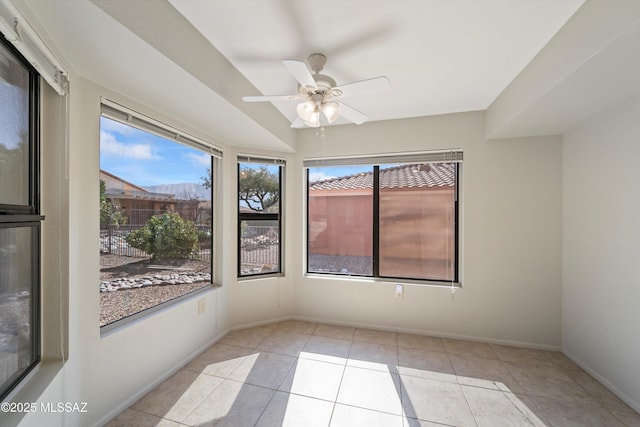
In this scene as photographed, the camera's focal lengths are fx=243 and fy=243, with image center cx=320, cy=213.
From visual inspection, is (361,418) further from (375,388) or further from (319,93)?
(319,93)

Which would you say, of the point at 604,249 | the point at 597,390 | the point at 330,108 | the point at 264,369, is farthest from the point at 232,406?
the point at 604,249

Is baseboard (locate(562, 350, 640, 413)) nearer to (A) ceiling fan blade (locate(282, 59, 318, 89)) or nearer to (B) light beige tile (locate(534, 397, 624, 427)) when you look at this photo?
(B) light beige tile (locate(534, 397, 624, 427))

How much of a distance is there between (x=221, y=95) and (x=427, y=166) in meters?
2.30

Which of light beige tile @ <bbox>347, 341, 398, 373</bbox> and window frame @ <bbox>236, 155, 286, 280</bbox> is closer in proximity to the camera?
light beige tile @ <bbox>347, 341, 398, 373</bbox>

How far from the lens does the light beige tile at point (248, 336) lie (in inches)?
100

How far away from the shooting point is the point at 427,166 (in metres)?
2.88

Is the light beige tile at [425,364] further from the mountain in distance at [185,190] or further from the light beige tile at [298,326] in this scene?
the mountain in distance at [185,190]

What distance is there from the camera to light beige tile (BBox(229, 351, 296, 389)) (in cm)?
197

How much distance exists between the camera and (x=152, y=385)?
6.12ft

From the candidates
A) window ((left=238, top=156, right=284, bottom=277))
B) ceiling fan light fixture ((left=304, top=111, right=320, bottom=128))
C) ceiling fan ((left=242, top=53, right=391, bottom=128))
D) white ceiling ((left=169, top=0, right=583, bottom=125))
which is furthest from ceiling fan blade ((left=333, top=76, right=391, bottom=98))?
window ((left=238, top=156, right=284, bottom=277))

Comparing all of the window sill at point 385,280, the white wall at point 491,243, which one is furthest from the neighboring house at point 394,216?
the white wall at point 491,243

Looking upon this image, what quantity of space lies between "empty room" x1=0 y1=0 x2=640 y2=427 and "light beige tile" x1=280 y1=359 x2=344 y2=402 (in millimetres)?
25

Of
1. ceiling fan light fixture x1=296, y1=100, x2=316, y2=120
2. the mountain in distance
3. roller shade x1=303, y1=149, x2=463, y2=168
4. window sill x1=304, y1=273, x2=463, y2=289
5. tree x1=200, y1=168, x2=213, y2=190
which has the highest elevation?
ceiling fan light fixture x1=296, y1=100, x2=316, y2=120

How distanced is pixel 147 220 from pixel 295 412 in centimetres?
181
